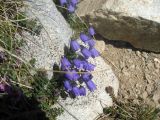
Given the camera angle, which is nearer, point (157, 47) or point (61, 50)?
point (61, 50)

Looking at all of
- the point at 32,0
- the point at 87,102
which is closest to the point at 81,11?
the point at 32,0

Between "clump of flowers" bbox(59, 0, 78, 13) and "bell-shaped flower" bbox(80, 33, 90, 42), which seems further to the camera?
"clump of flowers" bbox(59, 0, 78, 13)

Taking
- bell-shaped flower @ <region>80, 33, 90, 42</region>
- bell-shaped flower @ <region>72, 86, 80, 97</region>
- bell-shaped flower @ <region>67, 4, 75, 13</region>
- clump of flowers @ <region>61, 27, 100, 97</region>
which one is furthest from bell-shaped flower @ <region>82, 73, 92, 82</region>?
bell-shaped flower @ <region>67, 4, 75, 13</region>

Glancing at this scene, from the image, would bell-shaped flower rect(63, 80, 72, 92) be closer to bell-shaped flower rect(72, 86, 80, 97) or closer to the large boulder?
bell-shaped flower rect(72, 86, 80, 97)

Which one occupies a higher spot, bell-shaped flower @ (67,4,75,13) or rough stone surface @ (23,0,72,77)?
bell-shaped flower @ (67,4,75,13)

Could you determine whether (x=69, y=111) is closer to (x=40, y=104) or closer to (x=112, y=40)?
(x=40, y=104)

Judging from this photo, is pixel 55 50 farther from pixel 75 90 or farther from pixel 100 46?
pixel 100 46

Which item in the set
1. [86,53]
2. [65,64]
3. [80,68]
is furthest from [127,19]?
[65,64]
